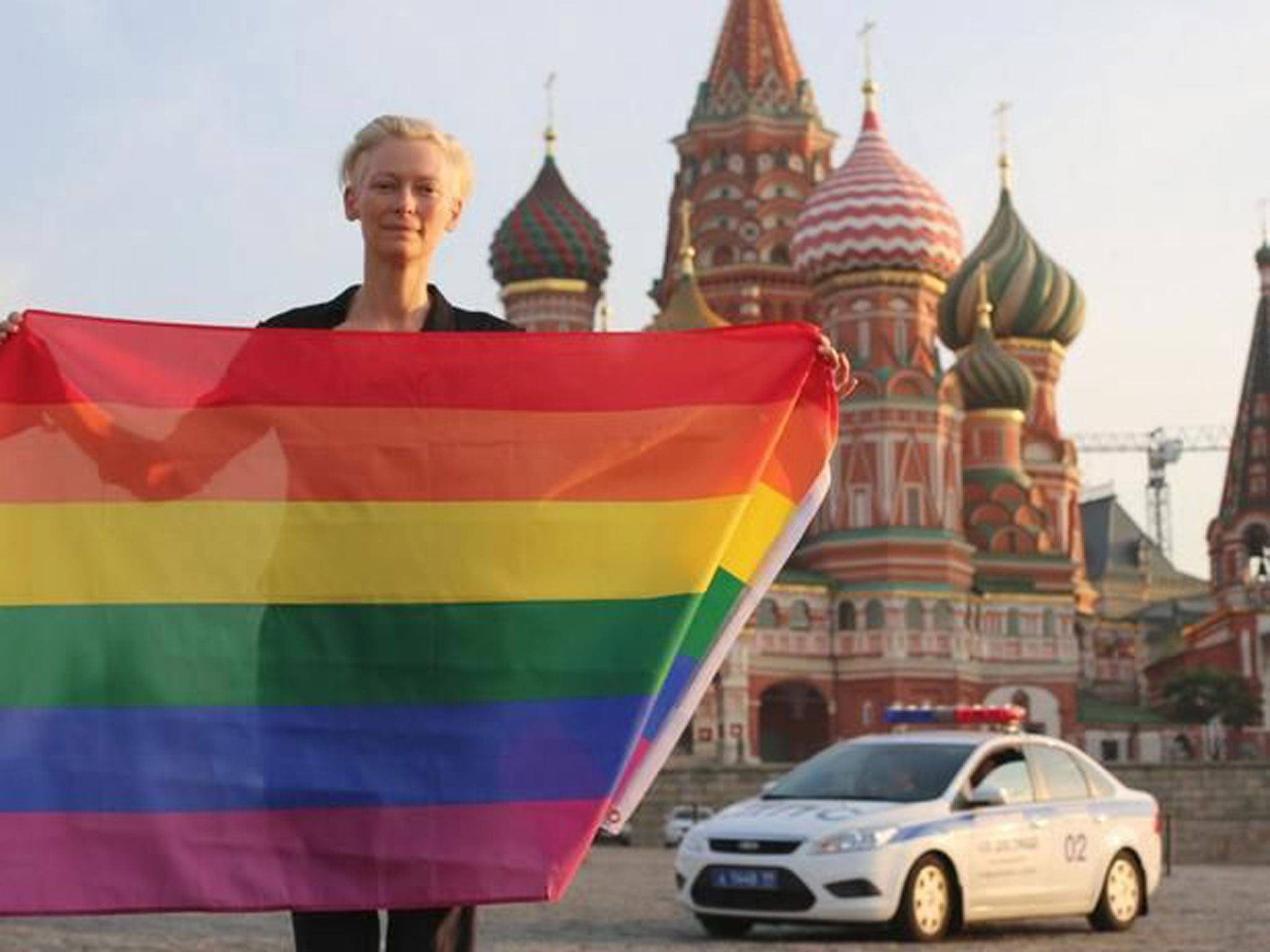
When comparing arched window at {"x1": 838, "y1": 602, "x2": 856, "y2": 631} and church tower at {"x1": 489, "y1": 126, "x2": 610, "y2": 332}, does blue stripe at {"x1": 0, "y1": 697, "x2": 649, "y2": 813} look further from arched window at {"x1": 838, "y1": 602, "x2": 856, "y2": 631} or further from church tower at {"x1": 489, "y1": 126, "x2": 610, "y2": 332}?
church tower at {"x1": 489, "y1": 126, "x2": 610, "y2": 332}

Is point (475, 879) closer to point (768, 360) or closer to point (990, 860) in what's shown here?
point (768, 360)

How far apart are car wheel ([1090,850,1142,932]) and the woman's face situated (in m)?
11.2

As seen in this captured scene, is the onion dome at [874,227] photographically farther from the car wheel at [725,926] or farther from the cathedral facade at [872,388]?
the car wheel at [725,926]

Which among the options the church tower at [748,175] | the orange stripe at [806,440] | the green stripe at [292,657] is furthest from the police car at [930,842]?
the church tower at [748,175]

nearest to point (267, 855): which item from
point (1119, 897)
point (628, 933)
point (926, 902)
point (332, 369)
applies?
point (332, 369)

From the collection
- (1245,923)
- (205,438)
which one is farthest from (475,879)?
(1245,923)

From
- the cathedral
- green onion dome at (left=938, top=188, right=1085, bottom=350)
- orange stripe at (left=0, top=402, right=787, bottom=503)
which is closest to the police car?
orange stripe at (left=0, top=402, right=787, bottom=503)

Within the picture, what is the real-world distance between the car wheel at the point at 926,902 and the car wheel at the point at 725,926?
1.00 m

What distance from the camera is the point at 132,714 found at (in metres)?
4.70

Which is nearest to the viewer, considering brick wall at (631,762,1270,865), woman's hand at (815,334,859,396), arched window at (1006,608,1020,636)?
woman's hand at (815,334,859,396)

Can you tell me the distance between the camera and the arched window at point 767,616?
198 ft

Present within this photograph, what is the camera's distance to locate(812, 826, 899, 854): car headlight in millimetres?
13688

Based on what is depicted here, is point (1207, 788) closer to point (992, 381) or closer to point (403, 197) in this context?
point (992, 381)

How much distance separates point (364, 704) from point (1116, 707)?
69138mm
